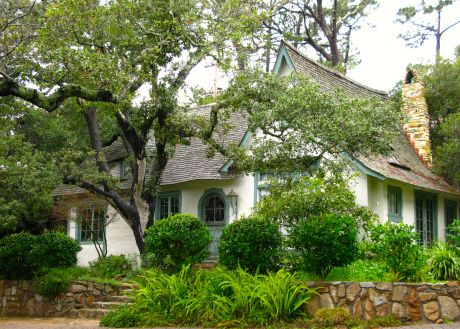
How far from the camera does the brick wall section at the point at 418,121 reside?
68.9 ft

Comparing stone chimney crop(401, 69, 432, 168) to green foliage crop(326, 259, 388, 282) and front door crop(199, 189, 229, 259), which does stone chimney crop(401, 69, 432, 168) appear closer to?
front door crop(199, 189, 229, 259)

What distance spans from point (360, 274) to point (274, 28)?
20.9 meters

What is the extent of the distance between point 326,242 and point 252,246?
1.50 meters

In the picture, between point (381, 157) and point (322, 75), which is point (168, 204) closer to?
point (322, 75)

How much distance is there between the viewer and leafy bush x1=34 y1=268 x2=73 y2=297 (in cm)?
1492

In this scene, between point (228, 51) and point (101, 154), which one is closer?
point (228, 51)

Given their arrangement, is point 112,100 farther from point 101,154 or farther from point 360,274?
point 360,274

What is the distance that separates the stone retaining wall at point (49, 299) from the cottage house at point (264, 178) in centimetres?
455

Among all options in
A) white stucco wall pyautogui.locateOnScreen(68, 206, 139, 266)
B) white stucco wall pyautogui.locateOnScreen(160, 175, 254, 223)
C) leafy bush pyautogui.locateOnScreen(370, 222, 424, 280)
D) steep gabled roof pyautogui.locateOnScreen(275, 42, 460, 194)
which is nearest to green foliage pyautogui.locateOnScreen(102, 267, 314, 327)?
leafy bush pyautogui.locateOnScreen(370, 222, 424, 280)

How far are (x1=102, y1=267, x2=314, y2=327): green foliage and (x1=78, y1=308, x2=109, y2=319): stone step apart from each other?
70.7 inches

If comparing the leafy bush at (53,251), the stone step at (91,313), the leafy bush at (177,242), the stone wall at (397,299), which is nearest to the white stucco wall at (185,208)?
the leafy bush at (53,251)

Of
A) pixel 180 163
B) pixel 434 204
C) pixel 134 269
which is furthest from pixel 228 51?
pixel 434 204

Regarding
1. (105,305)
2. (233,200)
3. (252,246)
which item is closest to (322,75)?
(233,200)

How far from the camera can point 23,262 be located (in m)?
15.9
